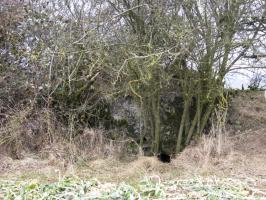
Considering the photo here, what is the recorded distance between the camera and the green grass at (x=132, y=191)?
159 inches

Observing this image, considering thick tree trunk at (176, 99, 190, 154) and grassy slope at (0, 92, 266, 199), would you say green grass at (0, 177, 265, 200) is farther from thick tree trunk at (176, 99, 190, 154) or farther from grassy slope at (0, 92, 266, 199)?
thick tree trunk at (176, 99, 190, 154)

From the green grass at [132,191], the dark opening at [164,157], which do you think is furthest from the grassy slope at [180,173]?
the dark opening at [164,157]

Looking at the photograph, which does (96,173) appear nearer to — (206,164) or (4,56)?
(206,164)

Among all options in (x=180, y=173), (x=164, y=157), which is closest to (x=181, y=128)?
(x=164, y=157)

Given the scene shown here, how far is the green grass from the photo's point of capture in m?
4.05

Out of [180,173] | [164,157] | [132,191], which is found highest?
[132,191]

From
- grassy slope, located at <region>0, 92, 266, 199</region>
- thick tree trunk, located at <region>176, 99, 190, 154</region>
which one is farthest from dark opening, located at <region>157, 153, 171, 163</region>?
grassy slope, located at <region>0, 92, 266, 199</region>

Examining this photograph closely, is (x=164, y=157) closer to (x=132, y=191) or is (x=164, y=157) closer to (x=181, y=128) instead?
Result: (x=181, y=128)

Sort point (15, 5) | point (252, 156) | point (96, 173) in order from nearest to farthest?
1. point (96, 173)
2. point (252, 156)
3. point (15, 5)

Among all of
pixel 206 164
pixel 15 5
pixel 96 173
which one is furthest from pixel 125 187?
pixel 15 5

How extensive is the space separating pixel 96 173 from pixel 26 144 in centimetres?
254

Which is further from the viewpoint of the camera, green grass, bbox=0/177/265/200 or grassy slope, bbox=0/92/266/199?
grassy slope, bbox=0/92/266/199

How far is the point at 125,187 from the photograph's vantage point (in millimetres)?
4250

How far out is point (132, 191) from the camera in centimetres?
416
